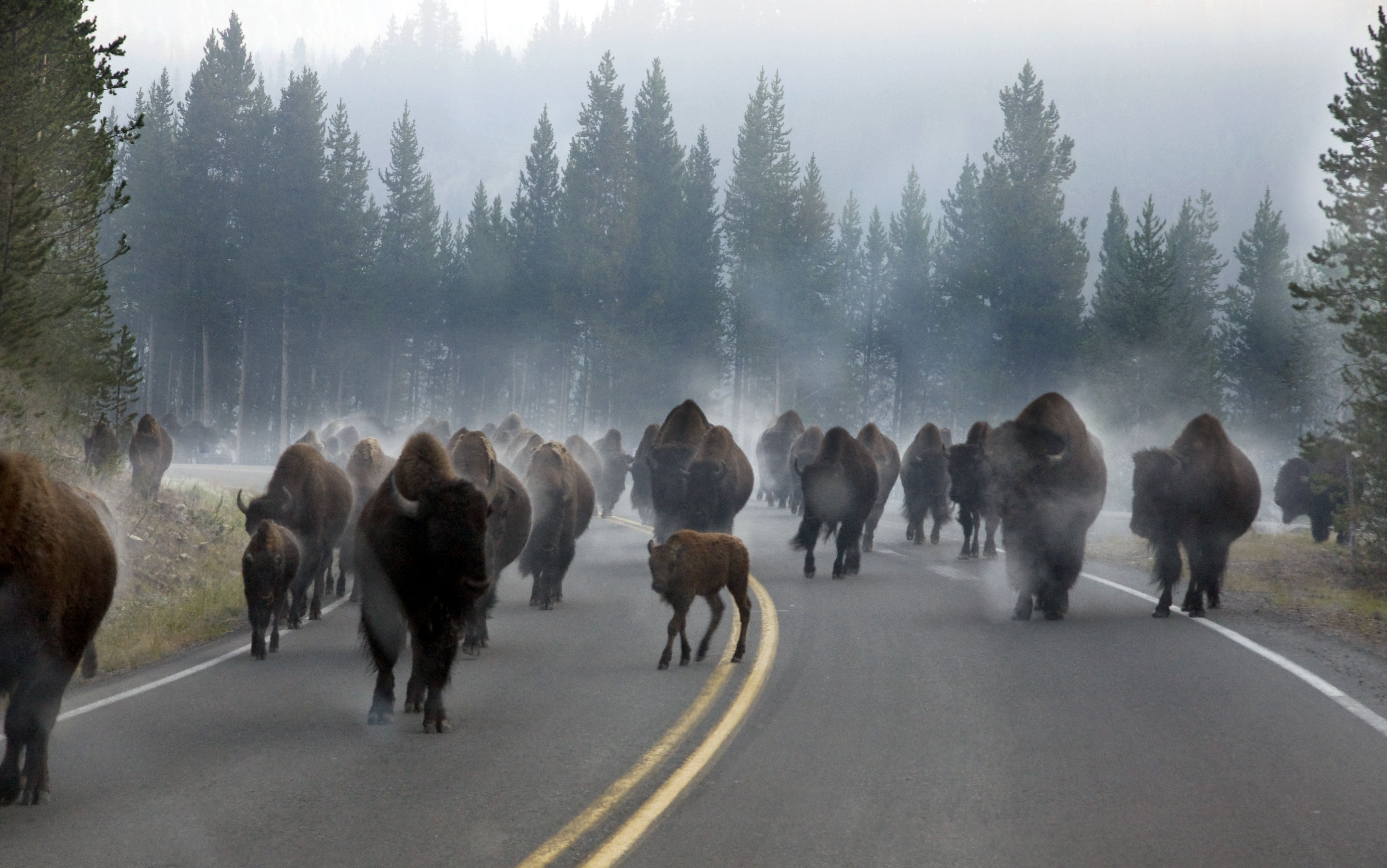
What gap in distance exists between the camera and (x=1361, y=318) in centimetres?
1717

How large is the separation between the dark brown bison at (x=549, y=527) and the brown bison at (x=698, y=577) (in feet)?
11.2

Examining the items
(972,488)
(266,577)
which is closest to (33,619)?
(266,577)

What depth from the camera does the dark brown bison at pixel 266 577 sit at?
9.88 metres

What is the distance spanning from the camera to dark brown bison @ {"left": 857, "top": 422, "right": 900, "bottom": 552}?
881 inches

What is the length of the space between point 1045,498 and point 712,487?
17.5ft

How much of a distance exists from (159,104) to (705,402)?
3556 cm

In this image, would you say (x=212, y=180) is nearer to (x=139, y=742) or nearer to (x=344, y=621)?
(x=344, y=621)

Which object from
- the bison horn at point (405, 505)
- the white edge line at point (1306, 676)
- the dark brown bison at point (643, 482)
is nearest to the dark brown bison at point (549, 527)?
the bison horn at point (405, 505)

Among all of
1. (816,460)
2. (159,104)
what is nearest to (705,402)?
(159,104)

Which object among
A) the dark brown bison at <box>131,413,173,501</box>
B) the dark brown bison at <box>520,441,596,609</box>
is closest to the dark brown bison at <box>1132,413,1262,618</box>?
the dark brown bison at <box>520,441,596,609</box>

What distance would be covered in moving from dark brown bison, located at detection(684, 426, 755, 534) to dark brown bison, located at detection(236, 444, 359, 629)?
5.36 metres

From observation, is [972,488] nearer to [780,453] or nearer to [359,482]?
[359,482]

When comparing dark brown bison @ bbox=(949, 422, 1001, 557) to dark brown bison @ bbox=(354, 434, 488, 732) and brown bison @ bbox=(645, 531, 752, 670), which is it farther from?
dark brown bison @ bbox=(354, 434, 488, 732)

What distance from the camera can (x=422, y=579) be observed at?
723 centimetres
